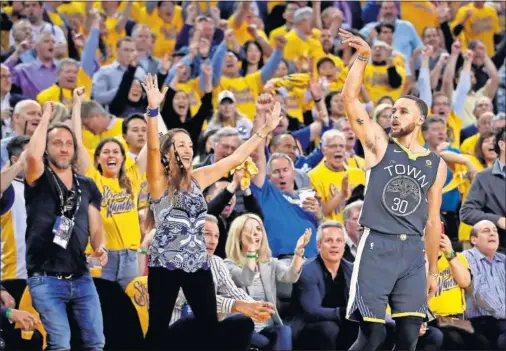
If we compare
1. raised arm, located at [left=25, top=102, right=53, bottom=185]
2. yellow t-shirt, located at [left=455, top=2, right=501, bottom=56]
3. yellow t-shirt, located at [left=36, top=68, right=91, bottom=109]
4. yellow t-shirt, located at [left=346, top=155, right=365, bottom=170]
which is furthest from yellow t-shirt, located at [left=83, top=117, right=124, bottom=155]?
yellow t-shirt, located at [left=455, top=2, right=501, bottom=56]

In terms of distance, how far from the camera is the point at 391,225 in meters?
7.30

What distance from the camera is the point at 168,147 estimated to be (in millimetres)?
7496

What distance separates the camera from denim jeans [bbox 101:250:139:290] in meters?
9.16

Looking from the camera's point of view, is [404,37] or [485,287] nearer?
[485,287]

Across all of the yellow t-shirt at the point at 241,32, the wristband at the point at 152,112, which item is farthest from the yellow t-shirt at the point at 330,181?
the yellow t-shirt at the point at 241,32

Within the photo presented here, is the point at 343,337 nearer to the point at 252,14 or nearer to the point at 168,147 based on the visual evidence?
the point at 168,147

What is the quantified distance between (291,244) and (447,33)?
7.01m

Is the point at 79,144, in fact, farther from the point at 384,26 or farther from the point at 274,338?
the point at 384,26

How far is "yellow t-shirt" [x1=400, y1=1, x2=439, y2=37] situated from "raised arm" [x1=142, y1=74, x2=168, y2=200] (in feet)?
30.1

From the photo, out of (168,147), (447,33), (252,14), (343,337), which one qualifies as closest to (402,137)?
(168,147)

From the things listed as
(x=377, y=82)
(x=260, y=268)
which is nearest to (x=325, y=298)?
(x=260, y=268)

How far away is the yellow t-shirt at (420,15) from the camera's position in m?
16.0

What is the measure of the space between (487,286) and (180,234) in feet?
11.5

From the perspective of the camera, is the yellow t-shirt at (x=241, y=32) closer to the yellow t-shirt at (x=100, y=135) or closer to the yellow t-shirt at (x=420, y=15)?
the yellow t-shirt at (x=420, y=15)
